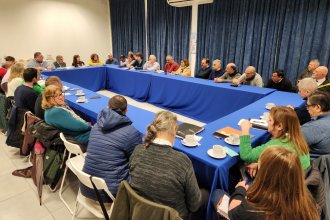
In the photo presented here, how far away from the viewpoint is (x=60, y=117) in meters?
2.03

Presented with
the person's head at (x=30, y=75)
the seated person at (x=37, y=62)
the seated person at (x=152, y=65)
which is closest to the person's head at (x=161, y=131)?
the person's head at (x=30, y=75)

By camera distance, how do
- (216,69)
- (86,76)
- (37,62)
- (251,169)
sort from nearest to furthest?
(251,169), (216,69), (37,62), (86,76)

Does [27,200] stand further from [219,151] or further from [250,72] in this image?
[250,72]

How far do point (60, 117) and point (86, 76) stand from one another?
12.8ft

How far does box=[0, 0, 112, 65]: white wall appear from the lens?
6570mm

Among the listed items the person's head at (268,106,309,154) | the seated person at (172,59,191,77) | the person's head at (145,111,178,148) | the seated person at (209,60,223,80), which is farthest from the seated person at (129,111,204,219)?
the seated person at (172,59,191,77)

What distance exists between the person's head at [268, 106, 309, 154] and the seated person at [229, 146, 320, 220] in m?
0.61

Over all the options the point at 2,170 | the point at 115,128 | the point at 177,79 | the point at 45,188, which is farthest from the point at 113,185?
the point at 177,79

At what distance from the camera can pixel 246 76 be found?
13.1ft

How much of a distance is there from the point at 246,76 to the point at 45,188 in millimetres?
3434

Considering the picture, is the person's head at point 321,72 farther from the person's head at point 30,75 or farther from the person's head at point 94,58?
the person's head at point 94,58

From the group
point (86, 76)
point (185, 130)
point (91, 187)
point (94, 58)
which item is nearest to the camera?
point (91, 187)

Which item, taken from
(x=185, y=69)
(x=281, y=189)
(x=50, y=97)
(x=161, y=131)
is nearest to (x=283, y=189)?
(x=281, y=189)

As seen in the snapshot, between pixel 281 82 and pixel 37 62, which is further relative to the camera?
pixel 37 62
